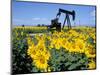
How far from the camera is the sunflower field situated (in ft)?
8.04

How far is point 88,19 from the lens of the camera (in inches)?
107

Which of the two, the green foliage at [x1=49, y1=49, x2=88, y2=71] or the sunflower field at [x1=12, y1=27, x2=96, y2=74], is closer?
the sunflower field at [x1=12, y1=27, x2=96, y2=74]

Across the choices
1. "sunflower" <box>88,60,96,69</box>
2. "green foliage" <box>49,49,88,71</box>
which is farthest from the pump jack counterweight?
"sunflower" <box>88,60,96,69</box>

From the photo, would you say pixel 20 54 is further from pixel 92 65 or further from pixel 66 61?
pixel 92 65

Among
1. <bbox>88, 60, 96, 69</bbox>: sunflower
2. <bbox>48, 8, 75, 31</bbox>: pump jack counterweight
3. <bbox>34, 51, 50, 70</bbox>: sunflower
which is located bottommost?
<bbox>88, 60, 96, 69</bbox>: sunflower

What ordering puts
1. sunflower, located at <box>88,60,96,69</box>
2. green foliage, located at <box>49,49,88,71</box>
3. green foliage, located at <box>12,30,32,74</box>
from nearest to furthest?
green foliage, located at <box>12,30,32,74</box>
green foliage, located at <box>49,49,88,71</box>
sunflower, located at <box>88,60,96,69</box>

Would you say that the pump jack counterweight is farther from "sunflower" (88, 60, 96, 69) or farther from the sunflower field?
"sunflower" (88, 60, 96, 69)

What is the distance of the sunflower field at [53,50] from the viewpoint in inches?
96.5

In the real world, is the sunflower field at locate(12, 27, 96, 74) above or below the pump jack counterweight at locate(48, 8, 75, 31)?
below

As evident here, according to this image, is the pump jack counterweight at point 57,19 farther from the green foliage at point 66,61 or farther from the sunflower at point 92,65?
the sunflower at point 92,65

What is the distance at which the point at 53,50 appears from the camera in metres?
2.57
